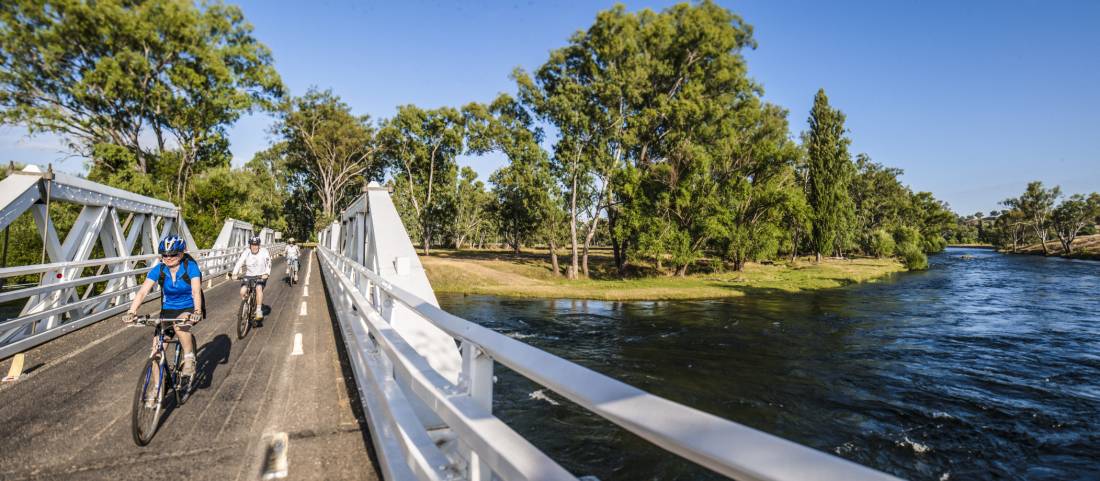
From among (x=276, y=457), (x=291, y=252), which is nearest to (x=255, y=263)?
(x=276, y=457)

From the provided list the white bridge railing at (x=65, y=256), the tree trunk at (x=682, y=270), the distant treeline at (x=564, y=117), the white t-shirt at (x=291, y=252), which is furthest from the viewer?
the tree trunk at (x=682, y=270)

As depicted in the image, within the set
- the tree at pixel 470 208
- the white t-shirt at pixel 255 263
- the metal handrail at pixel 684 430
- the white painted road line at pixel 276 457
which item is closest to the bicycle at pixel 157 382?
the white painted road line at pixel 276 457

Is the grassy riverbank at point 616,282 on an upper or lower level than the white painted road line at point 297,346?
lower

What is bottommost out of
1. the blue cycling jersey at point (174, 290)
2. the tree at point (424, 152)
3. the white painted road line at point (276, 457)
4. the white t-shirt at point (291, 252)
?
the white painted road line at point (276, 457)

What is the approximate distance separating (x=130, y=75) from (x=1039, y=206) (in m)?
116

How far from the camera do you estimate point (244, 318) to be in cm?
923

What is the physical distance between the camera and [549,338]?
16234 mm

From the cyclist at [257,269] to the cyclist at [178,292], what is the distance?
4.45 metres

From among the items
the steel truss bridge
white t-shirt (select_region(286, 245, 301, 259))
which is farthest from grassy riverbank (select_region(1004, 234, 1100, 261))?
the steel truss bridge

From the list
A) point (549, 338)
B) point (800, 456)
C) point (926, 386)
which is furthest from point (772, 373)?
point (800, 456)

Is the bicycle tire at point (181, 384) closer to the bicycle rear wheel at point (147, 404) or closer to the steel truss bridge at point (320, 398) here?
the steel truss bridge at point (320, 398)

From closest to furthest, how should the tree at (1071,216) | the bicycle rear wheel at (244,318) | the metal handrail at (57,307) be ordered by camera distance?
the metal handrail at (57,307)
the bicycle rear wheel at (244,318)
the tree at (1071,216)

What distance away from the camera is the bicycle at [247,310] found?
29.6 ft

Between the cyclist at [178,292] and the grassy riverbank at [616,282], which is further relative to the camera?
the grassy riverbank at [616,282]
